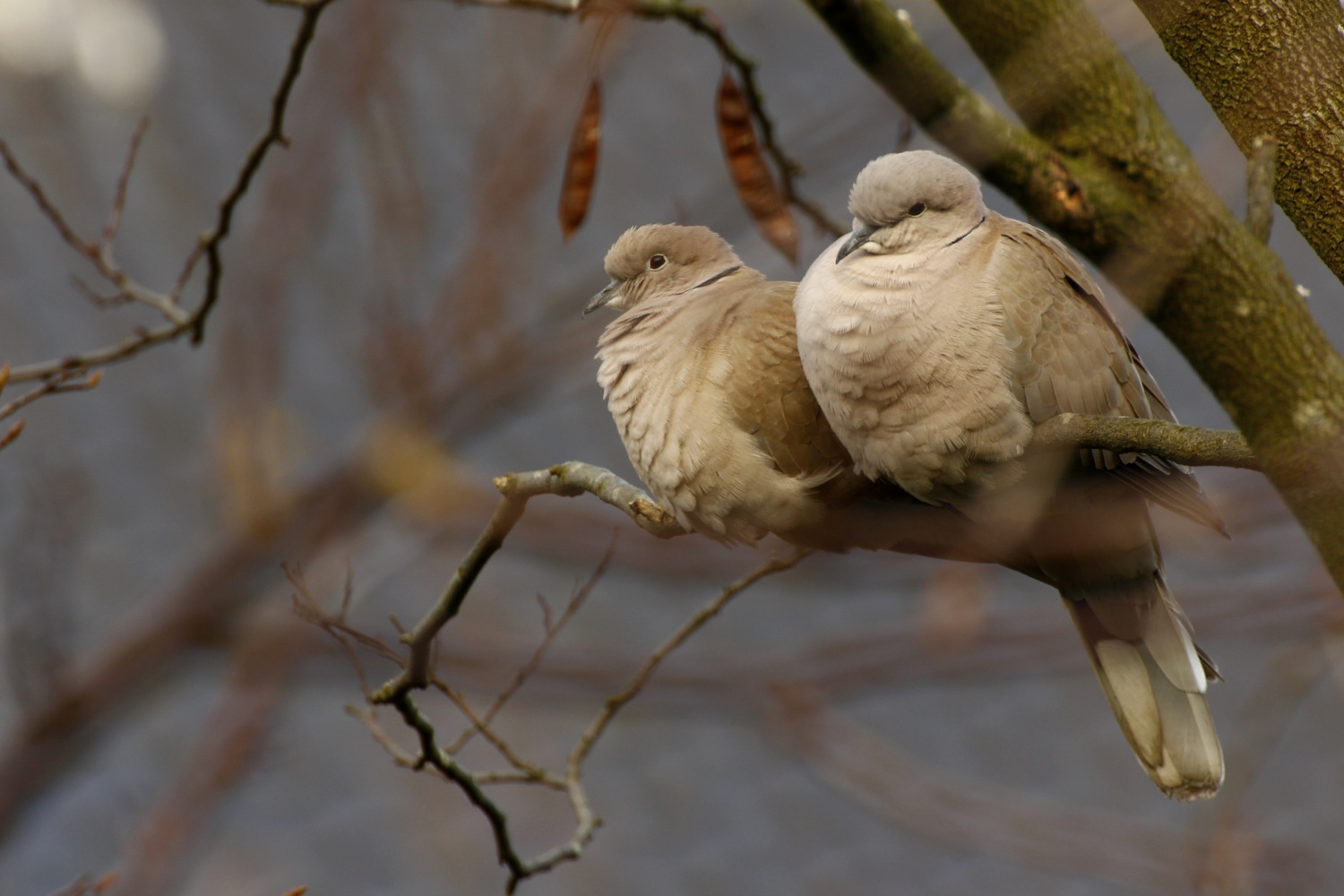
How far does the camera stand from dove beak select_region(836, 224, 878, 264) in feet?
6.95

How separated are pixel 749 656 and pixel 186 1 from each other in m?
3.75

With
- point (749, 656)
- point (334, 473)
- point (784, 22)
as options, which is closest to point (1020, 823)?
point (749, 656)


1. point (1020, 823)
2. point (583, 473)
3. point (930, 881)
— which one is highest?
point (583, 473)

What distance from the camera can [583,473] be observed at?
6.85ft

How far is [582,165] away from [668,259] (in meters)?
0.23

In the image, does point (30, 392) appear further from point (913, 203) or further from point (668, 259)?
point (913, 203)

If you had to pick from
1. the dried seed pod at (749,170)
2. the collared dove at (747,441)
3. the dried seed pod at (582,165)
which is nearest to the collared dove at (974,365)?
the collared dove at (747,441)

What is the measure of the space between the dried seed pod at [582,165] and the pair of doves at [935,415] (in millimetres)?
236

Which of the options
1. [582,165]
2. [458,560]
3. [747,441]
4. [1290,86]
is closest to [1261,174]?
[1290,86]

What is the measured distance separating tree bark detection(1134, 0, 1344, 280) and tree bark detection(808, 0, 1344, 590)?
23 cm

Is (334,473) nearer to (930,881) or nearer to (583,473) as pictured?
(583,473)

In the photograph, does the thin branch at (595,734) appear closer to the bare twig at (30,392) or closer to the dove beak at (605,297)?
the dove beak at (605,297)

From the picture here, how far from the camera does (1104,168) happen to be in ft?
7.80

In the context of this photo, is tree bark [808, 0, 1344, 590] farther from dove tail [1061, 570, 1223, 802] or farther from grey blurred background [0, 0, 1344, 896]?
grey blurred background [0, 0, 1344, 896]
